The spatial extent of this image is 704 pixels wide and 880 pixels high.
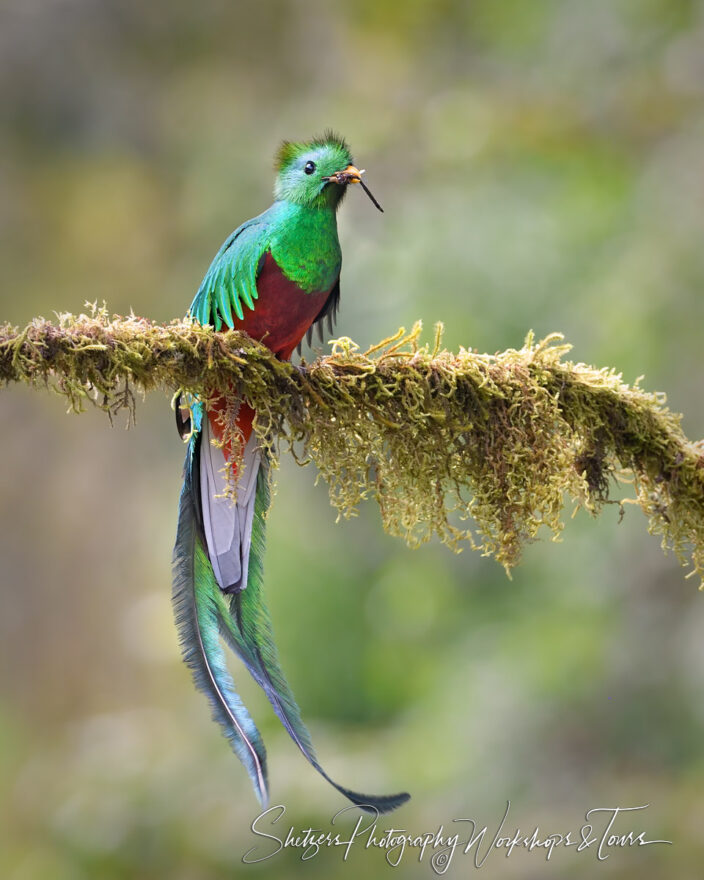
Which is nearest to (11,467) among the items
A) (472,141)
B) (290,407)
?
(472,141)

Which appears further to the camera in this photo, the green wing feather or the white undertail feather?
the green wing feather

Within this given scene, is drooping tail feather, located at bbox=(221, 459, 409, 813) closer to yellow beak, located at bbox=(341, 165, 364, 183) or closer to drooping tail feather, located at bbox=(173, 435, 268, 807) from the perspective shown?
drooping tail feather, located at bbox=(173, 435, 268, 807)

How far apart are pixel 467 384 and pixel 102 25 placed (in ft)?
16.2

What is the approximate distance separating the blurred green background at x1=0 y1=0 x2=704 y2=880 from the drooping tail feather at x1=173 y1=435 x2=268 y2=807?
2.36 m

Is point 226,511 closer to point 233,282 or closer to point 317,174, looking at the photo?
point 233,282

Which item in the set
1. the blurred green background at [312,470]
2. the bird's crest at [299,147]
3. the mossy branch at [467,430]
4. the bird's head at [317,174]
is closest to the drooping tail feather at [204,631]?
the mossy branch at [467,430]

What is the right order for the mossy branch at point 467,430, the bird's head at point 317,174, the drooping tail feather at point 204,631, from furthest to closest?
the bird's head at point 317,174
the mossy branch at point 467,430
the drooping tail feather at point 204,631

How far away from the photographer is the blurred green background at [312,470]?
13.9 ft

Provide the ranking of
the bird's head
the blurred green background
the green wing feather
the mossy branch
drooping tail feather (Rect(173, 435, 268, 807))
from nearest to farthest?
drooping tail feather (Rect(173, 435, 268, 807)) → the mossy branch → the green wing feather → the bird's head → the blurred green background

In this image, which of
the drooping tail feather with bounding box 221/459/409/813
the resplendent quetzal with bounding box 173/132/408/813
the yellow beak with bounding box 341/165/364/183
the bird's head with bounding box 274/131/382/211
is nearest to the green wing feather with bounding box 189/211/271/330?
the resplendent quetzal with bounding box 173/132/408/813

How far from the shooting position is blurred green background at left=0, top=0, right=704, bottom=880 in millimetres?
4250

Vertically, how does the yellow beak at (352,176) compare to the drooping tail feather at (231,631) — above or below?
above

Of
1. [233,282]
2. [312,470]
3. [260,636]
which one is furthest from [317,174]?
Answer: [312,470]

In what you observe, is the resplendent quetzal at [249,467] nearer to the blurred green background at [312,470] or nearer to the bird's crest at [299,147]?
the bird's crest at [299,147]
